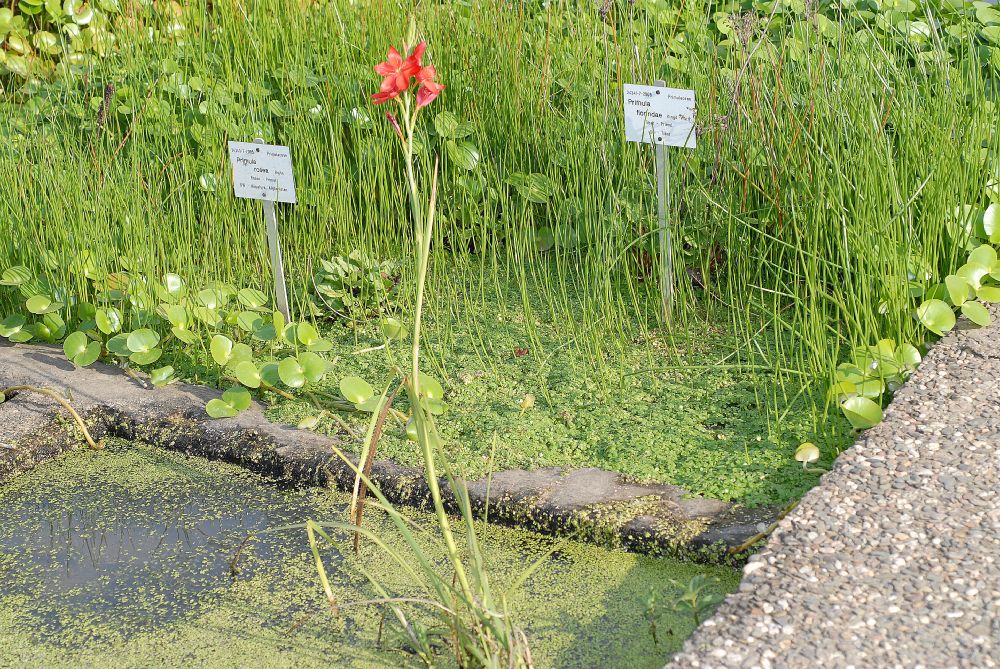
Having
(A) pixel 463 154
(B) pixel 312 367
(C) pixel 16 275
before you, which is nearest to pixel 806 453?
(B) pixel 312 367

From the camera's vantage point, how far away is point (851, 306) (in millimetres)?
2303

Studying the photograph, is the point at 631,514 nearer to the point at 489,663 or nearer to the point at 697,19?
the point at 489,663

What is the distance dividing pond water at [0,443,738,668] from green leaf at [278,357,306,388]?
216 millimetres

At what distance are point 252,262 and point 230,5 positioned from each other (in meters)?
0.89

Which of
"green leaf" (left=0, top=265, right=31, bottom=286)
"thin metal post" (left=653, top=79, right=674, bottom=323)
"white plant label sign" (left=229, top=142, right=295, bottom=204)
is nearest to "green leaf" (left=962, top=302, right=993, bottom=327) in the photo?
"thin metal post" (left=653, top=79, right=674, bottom=323)

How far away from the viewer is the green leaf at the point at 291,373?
91.4 inches

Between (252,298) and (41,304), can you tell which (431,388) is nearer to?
(252,298)

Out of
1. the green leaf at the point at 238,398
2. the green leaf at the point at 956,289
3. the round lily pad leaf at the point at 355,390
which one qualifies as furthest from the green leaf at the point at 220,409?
the green leaf at the point at 956,289

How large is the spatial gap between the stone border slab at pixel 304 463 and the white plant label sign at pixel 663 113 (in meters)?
0.87

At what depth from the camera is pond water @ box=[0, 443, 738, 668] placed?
1.68m

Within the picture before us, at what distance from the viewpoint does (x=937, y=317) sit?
2.21m

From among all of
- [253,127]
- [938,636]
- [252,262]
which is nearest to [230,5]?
[253,127]

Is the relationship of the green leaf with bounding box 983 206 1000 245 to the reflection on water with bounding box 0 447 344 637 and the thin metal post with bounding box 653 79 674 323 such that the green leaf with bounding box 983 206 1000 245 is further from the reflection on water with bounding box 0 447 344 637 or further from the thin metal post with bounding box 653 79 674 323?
the reflection on water with bounding box 0 447 344 637

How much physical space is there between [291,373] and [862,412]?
1.14m
